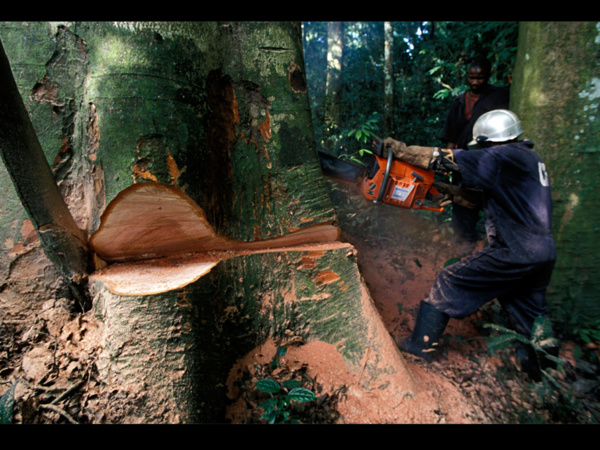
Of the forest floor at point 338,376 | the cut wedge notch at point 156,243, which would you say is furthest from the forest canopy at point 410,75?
the cut wedge notch at point 156,243

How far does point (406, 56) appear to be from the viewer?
7.39 meters

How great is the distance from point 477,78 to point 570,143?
5.10 feet

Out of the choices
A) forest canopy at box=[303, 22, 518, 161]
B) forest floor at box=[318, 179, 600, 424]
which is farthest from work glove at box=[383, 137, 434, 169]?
forest canopy at box=[303, 22, 518, 161]

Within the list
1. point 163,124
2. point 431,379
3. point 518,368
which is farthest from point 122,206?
point 518,368

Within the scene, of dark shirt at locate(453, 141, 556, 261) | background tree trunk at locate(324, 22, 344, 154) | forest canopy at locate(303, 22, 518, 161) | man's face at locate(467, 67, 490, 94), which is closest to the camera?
dark shirt at locate(453, 141, 556, 261)

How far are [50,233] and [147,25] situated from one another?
1.06 meters

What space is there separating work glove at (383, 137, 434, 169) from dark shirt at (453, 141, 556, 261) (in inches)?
8.2

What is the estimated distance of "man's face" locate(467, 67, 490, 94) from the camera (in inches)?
144

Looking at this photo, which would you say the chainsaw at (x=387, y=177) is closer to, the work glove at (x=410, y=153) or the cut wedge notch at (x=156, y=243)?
the work glove at (x=410, y=153)

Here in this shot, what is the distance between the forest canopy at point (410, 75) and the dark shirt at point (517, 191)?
1.85 m

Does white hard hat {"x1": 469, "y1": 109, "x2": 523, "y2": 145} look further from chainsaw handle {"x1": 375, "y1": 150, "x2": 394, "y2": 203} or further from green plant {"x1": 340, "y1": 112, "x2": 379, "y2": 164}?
green plant {"x1": 340, "y1": 112, "x2": 379, "y2": 164}

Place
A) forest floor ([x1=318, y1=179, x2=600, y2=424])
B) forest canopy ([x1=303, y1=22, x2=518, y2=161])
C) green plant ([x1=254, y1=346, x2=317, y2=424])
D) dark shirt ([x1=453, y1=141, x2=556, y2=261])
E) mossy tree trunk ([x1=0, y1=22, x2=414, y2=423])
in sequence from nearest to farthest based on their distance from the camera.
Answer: mossy tree trunk ([x1=0, y1=22, x2=414, y2=423]), green plant ([x1=254, y1=346, x2=317, y2=424]), forest floor ([x1=318, y1=179, x2=600, y2=424]), dark shirt ([x1=453, y1=141, x2=556, y2=261]), forest canopy ([x1=303, y1=22, x2=518, y2=161])

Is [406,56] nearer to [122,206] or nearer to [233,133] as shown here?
[233,133]

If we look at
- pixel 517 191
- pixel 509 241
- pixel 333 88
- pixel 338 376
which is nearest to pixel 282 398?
pixel 338 376
